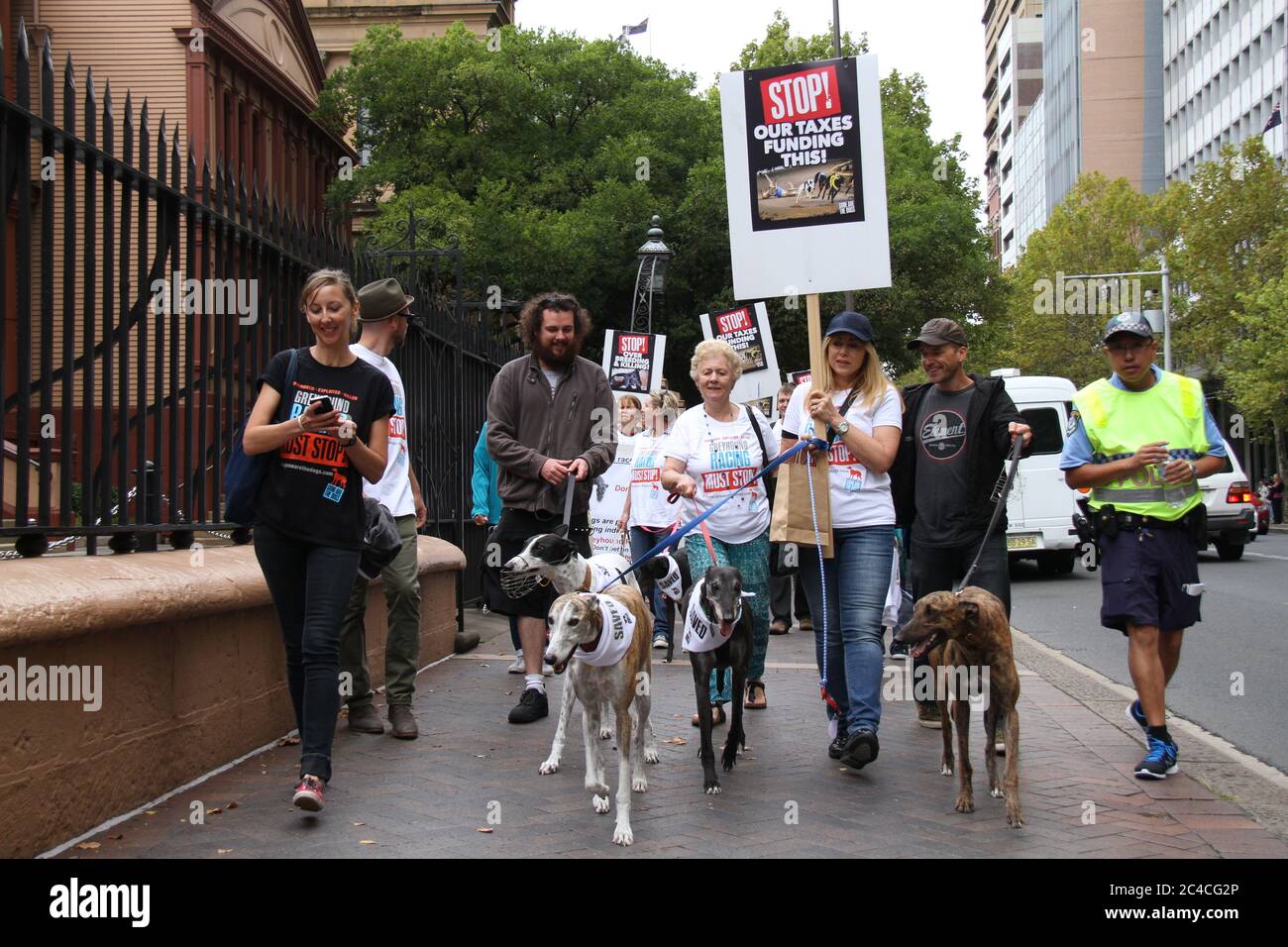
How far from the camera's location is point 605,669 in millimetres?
5805

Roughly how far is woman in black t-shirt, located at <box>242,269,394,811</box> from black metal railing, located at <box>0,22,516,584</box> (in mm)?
760

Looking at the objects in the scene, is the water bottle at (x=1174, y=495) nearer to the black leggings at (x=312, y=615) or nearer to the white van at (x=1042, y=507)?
the black leggings at (x=312, y=615)

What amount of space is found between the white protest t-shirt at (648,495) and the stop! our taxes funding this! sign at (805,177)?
344 cm

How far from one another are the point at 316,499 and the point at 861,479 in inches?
102

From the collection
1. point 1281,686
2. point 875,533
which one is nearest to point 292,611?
point 875,533

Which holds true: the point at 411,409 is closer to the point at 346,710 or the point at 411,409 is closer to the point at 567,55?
the point at 346,710

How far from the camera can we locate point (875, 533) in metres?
6.74

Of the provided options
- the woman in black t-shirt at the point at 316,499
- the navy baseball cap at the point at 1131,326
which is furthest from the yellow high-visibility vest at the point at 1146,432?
the woman in black t-shirt at the point at 316,499

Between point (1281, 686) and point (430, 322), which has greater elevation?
point (430, 322)

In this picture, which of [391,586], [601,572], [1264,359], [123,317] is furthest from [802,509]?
[1264,359]

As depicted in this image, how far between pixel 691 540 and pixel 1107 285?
58769 millimetres

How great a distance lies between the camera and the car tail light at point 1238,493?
22175mm
